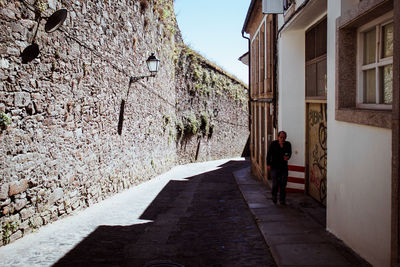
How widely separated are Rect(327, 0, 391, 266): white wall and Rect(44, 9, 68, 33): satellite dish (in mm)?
4062

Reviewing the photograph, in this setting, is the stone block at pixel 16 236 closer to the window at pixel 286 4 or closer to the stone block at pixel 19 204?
the stone block at pixel 19 204

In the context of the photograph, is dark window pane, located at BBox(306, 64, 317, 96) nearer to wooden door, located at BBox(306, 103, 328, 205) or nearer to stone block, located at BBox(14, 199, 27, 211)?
wooden door, located at BBox(306, 103, 328, 205)

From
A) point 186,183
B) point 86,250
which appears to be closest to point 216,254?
point 86,250

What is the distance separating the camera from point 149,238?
5879 millimetres

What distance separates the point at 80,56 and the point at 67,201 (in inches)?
109

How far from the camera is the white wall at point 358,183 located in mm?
4102

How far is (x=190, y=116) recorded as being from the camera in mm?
21328

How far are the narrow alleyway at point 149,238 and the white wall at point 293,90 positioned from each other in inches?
73.7

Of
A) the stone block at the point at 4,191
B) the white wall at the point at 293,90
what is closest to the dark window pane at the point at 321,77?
the white wall at the point at 293,90

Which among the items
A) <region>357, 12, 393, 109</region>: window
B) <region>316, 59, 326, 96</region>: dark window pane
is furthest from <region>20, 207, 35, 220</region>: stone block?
<region>316, 59, 326, 96</region>: dark window pane

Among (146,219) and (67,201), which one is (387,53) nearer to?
(146,219)

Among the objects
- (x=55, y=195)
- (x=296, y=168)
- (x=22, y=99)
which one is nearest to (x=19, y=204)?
(x=55, y=195)

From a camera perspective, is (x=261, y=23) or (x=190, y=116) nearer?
(x=261, y=23)

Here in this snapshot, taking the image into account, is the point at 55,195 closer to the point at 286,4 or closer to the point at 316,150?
the point at 316,150
